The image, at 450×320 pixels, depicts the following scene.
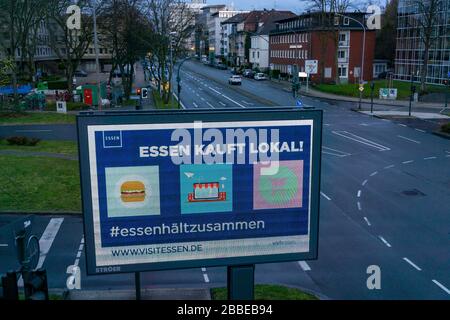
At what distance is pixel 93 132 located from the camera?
881cm

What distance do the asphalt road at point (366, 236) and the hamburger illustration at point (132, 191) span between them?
431 centimetres

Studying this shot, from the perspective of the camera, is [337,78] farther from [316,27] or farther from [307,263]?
[307,263]

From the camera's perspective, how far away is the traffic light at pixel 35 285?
7.01 meters

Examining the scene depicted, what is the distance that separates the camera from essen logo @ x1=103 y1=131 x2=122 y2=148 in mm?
8852

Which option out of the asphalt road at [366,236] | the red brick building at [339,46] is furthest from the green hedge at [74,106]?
the red brick building at [339,46]

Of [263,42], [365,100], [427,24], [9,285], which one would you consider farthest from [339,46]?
[9,285]

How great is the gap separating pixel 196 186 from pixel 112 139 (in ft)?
5.49

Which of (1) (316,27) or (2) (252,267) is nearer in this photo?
(2) (252,267)

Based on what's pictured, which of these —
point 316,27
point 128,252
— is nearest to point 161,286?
point 128,252

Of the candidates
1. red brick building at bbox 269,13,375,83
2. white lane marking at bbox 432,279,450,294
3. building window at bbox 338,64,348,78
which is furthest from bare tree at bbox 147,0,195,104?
white lane marking at bbox 432,279,450,294

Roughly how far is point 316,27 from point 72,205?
60654 mm

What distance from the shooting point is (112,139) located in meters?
8.88

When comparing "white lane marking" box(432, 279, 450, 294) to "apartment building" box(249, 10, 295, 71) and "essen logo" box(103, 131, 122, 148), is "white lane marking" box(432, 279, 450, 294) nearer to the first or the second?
"essen logo" box(103, 131, 122, 148)

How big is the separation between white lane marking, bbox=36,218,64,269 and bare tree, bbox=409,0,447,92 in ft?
164
